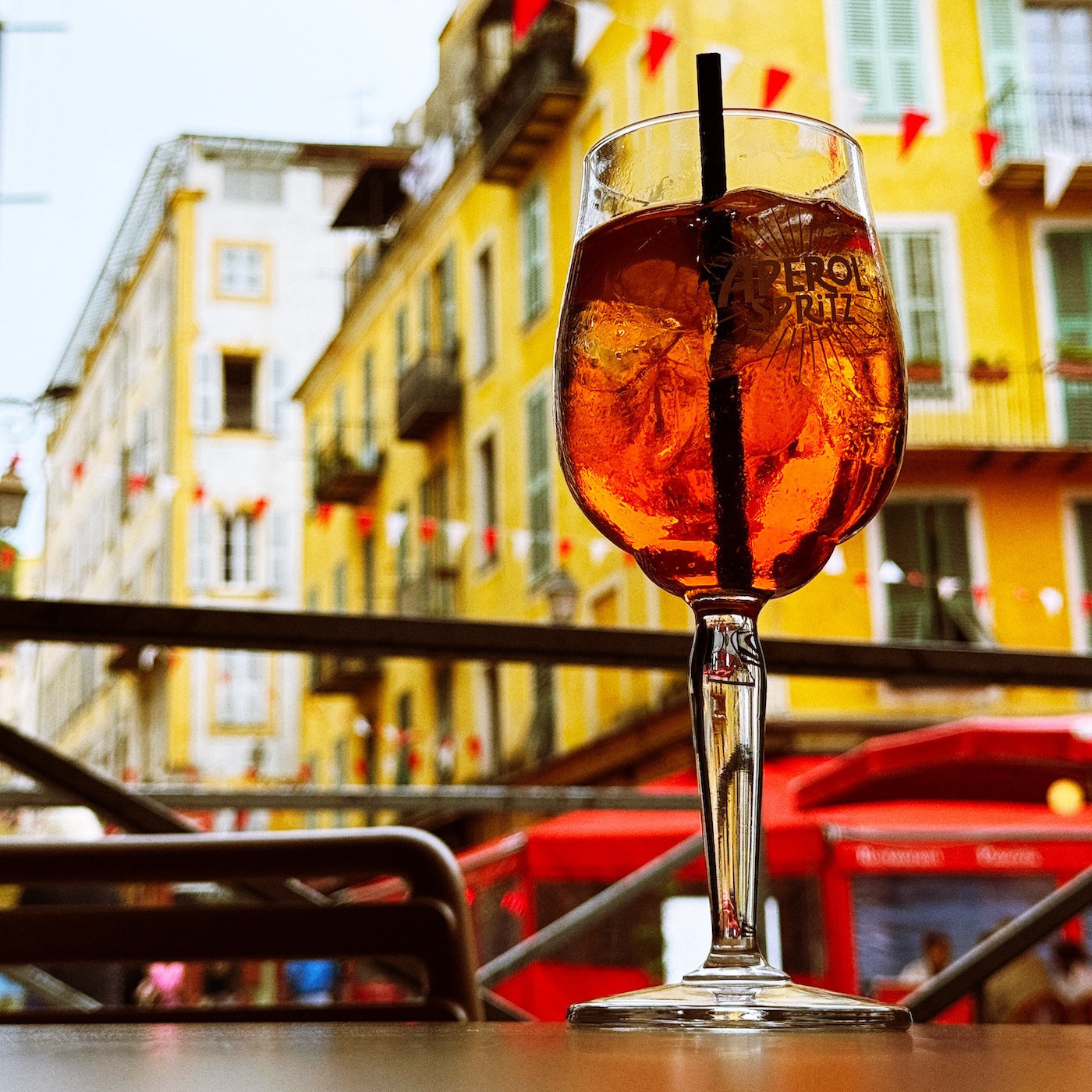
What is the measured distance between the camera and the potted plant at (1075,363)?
11047mm

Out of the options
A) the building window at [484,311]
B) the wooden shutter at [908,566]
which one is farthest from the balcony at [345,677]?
the wooden shutter at [908,566]

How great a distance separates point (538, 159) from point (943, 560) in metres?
4.96

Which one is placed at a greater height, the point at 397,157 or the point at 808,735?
the point at 397,157

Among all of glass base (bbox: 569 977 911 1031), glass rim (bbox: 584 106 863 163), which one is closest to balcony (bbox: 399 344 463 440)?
glass rim (bbox: 584 106 863 163)

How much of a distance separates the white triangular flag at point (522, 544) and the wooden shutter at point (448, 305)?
2453 millimetres

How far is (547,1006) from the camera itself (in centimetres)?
512

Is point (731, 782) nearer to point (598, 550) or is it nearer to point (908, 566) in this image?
point (908, 566)

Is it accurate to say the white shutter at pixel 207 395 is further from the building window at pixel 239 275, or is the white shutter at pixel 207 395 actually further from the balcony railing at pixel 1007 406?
the balcony railing at pixel 1007 406

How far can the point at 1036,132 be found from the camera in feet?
38.9

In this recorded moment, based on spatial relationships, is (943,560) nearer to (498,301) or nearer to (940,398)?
(940,398)

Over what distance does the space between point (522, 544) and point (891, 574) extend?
323cm

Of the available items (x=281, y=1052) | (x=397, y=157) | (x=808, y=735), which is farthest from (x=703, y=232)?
(x=397, y=157)

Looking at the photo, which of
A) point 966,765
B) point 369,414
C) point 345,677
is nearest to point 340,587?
point 345,677

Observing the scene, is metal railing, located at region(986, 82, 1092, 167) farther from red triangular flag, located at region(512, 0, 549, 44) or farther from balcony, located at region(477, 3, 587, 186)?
red triangular flag, located at region(512, 0, 549, 44)
